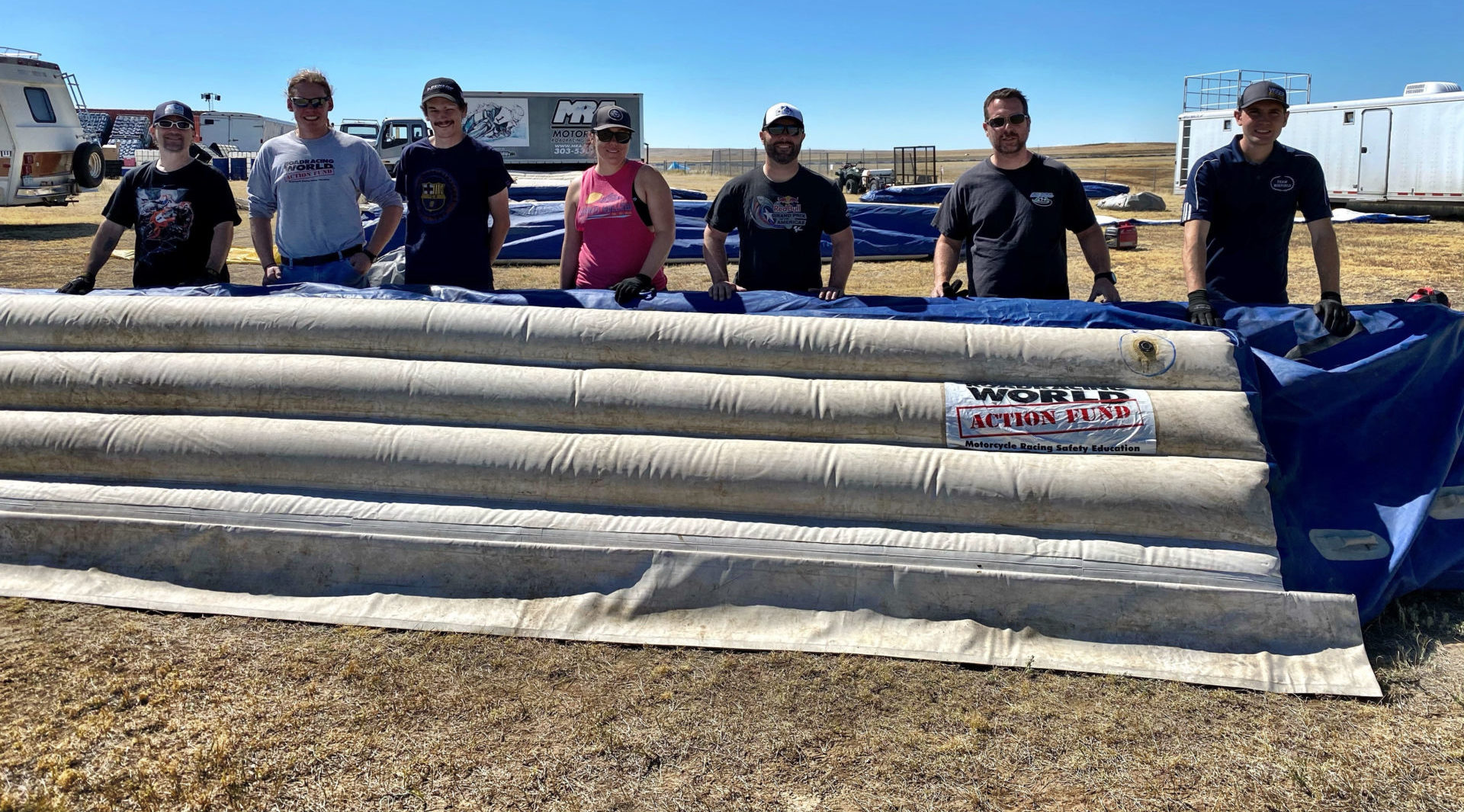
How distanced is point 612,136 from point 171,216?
1.99 metres

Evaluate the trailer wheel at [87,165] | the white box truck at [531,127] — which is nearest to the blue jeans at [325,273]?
the trailer wheel at [87,165]

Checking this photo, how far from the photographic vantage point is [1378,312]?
11.5 ft

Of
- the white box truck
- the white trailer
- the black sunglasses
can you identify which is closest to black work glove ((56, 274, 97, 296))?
the black sunglasses

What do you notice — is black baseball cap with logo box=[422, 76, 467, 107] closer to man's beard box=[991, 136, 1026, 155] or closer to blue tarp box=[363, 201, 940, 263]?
man's beard box=[991, 136, 1026, 155]

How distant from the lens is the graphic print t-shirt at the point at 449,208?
4008mm

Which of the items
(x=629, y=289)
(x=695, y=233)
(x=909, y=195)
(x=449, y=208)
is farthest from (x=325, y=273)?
(x=909, y=195)

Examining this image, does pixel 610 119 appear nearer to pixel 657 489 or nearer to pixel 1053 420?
pixel 657 489

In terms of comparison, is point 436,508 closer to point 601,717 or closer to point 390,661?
point 390,661

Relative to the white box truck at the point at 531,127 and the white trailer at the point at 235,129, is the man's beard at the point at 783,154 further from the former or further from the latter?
the white trailer at the point at 235,129

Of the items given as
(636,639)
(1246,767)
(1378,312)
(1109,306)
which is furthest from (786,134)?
(1246,767)

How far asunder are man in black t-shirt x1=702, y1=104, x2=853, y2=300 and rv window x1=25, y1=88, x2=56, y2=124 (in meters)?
17.3

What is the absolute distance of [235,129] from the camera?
39438 millimetres

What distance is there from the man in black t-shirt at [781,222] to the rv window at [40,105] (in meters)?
17.3

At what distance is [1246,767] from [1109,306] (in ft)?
5.62
